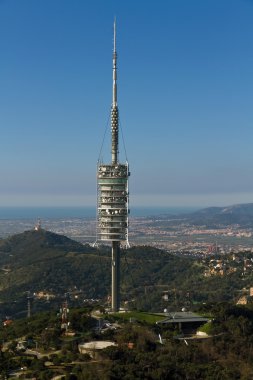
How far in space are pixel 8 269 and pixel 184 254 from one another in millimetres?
58372

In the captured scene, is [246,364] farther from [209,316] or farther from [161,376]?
[209,316]

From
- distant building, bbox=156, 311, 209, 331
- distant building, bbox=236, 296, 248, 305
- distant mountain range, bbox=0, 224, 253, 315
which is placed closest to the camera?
distant building, bbox=156, 311, 209, 331

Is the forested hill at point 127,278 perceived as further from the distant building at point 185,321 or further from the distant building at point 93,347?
the distant building at point 93,347

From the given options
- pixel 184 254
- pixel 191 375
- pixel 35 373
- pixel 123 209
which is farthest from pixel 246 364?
pixel 184 254

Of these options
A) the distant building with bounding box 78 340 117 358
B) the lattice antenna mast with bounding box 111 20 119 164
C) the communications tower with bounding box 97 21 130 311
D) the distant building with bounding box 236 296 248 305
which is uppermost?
the lattice antenna mast with bounding box 111 20 119 164

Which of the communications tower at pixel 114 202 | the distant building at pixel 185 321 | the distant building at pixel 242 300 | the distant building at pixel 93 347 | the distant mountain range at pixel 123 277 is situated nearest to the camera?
the distant building at pixel 93 347

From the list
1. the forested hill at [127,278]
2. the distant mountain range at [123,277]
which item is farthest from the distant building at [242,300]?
the distant mountain range at [123,277]

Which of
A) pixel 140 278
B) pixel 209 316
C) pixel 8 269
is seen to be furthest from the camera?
pixel 8 269

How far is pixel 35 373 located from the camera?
36.5 m

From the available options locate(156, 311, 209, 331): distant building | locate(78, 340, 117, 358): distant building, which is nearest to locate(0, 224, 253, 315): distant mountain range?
locate(156, 311, 209, 331): distant building

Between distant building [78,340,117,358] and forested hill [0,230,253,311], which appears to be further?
forested hill [0,230,253,311]

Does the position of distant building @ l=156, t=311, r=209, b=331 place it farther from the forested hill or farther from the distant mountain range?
the distant mountain range

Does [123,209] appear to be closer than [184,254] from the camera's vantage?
Yes

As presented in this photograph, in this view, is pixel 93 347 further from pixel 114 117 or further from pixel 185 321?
pixel 114 117
